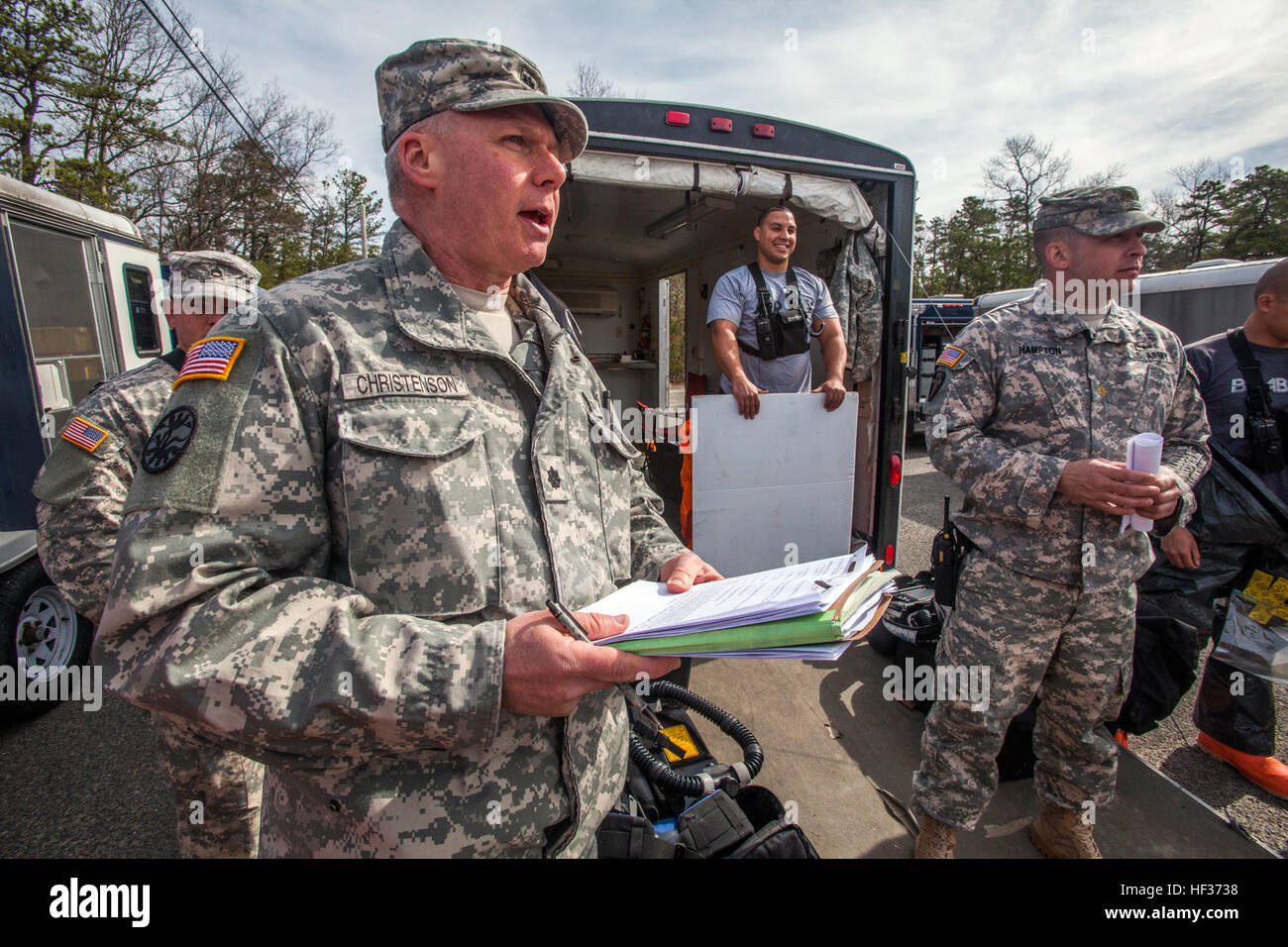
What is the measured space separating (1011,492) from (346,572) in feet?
6.49

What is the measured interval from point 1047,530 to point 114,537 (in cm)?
293

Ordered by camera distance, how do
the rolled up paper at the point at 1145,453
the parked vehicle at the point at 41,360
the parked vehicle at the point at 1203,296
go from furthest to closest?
the parked vehicle at the point at 1203,296
the parked vehicle at the point at 41,360
the rolled up paper at the point at 1145,453


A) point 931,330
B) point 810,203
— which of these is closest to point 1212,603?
point 810,203

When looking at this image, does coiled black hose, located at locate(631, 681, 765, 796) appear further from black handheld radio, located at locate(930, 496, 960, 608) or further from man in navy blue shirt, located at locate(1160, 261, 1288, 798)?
man in navy blue shirt, located at locate(1160, 261, 1288, 798)

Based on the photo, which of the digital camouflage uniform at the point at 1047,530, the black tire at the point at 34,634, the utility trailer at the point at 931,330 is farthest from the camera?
the utility trailer at the point at 931,330

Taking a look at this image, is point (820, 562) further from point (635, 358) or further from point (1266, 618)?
point (635, 358)

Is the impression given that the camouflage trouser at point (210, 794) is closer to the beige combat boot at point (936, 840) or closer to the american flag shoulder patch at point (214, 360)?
the american flag shoulder patch at point (214, 360)

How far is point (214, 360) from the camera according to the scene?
881mm

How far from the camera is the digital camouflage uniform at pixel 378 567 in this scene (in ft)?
2.55

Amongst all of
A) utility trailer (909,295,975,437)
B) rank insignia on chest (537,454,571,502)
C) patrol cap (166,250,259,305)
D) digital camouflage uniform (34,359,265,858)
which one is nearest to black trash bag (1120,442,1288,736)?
rank insignia on chest (537,454,571,502)

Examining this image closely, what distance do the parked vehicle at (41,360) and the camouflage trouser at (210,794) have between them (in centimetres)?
214

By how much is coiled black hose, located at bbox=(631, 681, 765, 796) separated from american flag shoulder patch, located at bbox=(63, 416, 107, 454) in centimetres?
Result: 203

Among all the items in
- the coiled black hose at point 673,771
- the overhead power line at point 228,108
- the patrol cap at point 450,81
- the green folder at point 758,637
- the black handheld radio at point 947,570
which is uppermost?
the overhead power line at point 228,108

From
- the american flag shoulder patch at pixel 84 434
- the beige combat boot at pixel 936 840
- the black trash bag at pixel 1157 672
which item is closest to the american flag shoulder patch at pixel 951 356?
the black trash bag at pixel 1157 672
